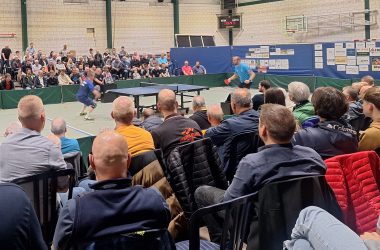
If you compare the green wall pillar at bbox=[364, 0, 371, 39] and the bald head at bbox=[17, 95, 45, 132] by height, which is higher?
the green wall pillar at bbox=[364, 0, 371, 39]

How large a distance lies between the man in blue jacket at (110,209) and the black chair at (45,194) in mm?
1008

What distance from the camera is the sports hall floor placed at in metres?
13.2

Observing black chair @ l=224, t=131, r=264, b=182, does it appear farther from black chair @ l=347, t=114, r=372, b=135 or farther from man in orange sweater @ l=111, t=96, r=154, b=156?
black chair @ l=347, t=114, r=372, b=135

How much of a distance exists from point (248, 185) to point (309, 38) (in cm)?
2681

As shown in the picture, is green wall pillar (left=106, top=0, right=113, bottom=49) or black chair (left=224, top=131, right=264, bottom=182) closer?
black chair (left=224, top=131, right=264, bottom=182)

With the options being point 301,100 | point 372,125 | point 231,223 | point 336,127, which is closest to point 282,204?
point 231,223

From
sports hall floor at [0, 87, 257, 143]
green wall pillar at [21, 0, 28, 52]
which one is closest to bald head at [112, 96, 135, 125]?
sports hall floor at [0, 87, 257, 143]

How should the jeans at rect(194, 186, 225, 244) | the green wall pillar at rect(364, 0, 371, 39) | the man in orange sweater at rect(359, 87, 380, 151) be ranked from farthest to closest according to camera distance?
the green wall pillar at rect(364, 0, 371, 39), the man in orange sweater at rect(359, 87, 380, 151), the jeans at rect(194, 186, 225, 244)

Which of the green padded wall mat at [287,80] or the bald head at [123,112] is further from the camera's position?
the green padded wall mat at [287,80]

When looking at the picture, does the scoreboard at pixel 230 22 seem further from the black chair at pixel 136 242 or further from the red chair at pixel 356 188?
the black chair at pixel 136 242

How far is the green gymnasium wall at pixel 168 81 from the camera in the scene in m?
18.7

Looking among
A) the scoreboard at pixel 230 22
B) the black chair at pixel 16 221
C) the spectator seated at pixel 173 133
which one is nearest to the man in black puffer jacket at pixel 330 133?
the spectator seated at pixel 173 133

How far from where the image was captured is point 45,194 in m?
3.48

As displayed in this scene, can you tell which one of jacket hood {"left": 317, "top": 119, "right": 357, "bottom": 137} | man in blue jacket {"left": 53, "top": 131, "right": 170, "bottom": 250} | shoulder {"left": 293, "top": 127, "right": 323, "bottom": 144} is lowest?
man in blue jacket {"left": 53, "top": 131, "right": 170, "bottom": 250}
